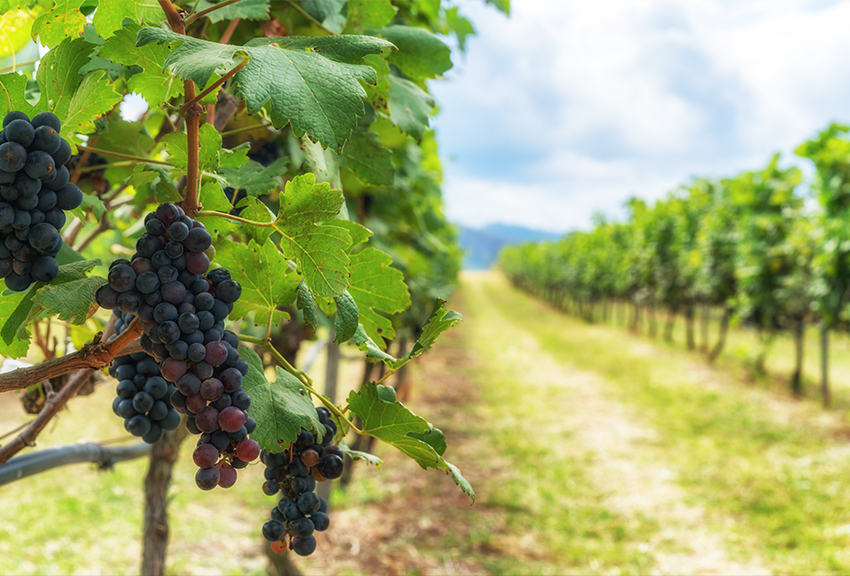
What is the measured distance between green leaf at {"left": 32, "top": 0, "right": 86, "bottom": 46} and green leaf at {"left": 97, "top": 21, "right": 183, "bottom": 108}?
42 millimetres

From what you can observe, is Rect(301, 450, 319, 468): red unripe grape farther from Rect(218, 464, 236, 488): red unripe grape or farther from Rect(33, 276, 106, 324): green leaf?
Rect(33, 276, 106, 324): green leaf

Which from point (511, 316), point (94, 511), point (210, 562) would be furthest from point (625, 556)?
point (511, 316)

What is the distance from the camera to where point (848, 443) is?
24.1 feet

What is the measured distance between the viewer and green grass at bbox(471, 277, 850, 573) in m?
4.70

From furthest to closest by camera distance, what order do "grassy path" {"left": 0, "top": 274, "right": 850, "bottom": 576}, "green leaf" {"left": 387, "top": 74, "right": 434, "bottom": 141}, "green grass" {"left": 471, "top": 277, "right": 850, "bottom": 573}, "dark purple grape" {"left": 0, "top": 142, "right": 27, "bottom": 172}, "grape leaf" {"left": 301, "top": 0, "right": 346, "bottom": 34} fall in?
"green grass" {"left": 471, "top": 277, "right": 850, "bottom": 573} < "grassy path" {"left": 0, "top": 274, "right": 850, "bottom": 576} < "green leaf" {"left": 387, "top": 74, "right": 434, "bottom": 141} < "grape leaf" {"left": 301, "top": 0, "right": 346, "bottom": 34} < "dark purple grape" {"left": 0, "top": 142, "right": 27, "bottom": 172}

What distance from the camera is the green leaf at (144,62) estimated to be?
757mm

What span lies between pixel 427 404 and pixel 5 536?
18.9ft

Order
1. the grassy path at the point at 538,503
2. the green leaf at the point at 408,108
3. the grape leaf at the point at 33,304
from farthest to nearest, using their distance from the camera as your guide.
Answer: the grassy path at the point at 538,503, the green leaf at the point at 408,108, the grape leaf at the point at 33,304

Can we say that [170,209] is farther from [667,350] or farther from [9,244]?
[667,350]

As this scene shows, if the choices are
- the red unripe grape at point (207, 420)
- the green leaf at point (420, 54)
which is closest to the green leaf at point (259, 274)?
the red unripe grape at point (207, 420)

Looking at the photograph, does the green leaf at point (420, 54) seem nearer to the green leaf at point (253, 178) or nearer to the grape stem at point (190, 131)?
the green leaf at point (253, 178)

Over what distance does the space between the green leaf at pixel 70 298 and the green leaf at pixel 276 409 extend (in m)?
0.23

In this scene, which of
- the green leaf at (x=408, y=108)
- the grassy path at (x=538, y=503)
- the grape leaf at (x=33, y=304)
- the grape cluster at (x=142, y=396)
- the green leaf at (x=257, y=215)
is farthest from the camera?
the grassy path at (x=538, y=503)

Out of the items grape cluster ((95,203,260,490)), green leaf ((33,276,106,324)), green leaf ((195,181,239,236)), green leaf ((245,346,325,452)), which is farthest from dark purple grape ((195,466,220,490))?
green leaf ((195,181,239,236))
